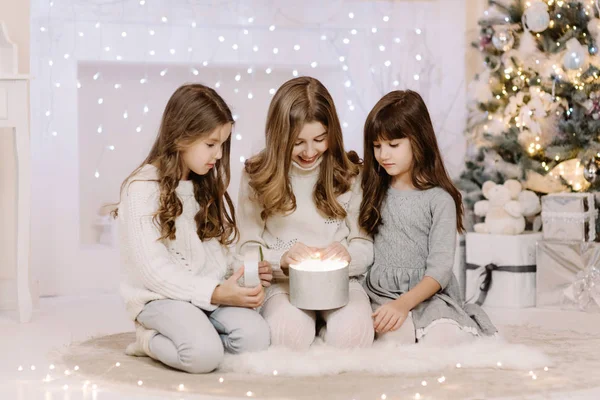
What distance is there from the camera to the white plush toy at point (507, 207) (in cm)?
329

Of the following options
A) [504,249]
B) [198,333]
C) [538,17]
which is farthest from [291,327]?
[538,17]

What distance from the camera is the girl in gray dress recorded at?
94.2 inches

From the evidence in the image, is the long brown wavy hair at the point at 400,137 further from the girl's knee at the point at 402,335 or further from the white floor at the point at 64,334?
the white floor at the point at 64,334

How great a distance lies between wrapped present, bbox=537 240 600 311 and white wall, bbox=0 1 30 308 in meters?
1.92

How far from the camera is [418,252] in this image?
2512mm

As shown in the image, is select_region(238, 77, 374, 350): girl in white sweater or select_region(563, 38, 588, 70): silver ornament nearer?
select_region(238, 77, 374, 350): girl in white sweater

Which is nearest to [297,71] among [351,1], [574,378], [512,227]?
[351,1]

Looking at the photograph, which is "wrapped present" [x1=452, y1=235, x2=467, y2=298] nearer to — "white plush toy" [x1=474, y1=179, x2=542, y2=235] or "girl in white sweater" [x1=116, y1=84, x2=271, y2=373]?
"white plush toy" [x1=474, y1=179, x2=542, y2=235]

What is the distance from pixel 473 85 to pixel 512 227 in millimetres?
642

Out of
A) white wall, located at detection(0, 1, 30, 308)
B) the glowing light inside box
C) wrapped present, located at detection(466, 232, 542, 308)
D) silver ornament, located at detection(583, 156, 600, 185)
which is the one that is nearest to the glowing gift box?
the glowing light inside box

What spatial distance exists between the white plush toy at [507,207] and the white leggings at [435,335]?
1.02 m

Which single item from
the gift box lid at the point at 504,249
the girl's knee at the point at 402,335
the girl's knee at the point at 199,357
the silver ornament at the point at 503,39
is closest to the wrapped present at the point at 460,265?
the gift box lid at the point at 504,249

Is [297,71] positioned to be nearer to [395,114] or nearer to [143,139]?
[143,139]

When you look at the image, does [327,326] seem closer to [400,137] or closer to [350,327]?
[350,327]
